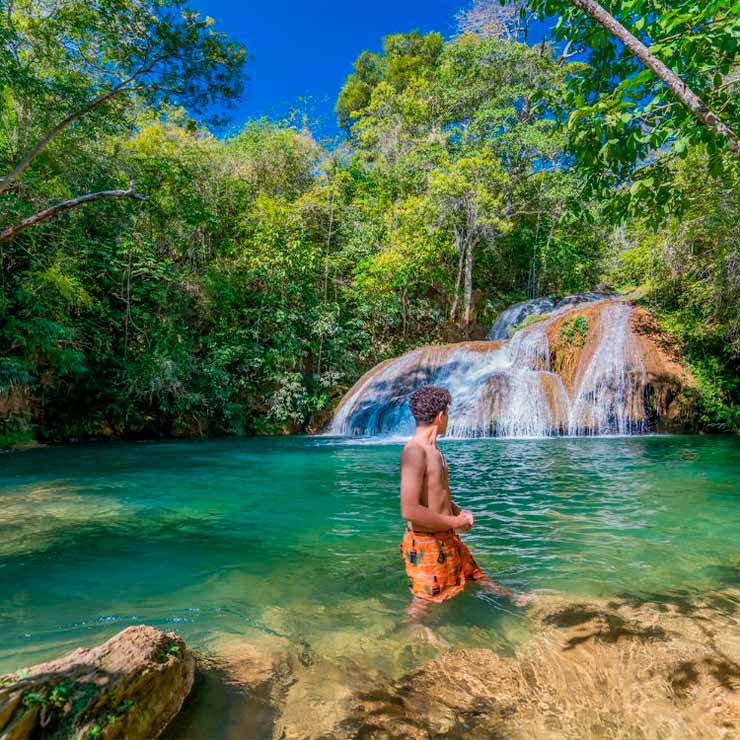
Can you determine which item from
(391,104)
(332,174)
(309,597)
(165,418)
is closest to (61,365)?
(165,418)

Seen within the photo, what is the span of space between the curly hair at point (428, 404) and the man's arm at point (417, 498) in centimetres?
23

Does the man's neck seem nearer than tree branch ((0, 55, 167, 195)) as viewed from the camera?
Yes

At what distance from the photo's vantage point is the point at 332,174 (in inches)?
888

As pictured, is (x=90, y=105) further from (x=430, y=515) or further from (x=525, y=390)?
(x=525, y=390)

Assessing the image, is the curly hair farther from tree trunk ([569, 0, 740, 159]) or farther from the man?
tree trunk ([569, 0, 740, 159])

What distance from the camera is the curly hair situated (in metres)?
3.15

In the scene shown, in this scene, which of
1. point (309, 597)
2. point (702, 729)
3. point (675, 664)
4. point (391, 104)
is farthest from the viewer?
point (391, 104)

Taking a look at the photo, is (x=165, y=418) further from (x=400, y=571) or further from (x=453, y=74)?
(x=453, y=74)

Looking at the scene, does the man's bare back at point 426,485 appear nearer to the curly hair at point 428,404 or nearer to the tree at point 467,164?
the curly hair at point 428,404

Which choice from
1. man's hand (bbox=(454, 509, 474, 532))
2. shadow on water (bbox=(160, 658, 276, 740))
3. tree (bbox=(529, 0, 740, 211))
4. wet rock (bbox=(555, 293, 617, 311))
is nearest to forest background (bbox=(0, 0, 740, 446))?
tree (bbox=(529, 0, 740, 211))

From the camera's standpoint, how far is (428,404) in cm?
317

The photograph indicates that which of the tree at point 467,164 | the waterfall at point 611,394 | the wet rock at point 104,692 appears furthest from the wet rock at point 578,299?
the wet rock at point 104,692

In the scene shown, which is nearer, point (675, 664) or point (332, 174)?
point (675, 664)

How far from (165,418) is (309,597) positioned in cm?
1275
